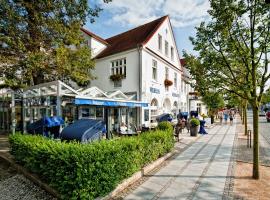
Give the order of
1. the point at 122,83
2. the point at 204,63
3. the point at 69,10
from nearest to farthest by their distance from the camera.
A: the point at 204,63
the point at 69,10
the point at 122,83

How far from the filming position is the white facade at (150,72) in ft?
64.7

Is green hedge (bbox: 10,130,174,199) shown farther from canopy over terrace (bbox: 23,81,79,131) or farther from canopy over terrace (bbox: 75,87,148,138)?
canopy over terrace (bbox: 75,87,148,138)

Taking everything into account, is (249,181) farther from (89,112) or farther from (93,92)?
(89,112)

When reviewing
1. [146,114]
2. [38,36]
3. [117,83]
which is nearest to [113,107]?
[117,83]

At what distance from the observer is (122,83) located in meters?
20.8

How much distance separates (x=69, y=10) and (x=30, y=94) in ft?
20.7

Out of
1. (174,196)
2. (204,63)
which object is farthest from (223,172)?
(204,63)

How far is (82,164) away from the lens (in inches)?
215

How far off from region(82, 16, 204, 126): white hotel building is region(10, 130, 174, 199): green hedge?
491 inches

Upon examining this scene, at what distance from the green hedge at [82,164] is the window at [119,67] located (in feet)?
45.0

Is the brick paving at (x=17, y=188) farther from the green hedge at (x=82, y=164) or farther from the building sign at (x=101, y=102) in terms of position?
the building sign at (x=101, y=102)

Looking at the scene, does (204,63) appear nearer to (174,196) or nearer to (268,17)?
(268,17)

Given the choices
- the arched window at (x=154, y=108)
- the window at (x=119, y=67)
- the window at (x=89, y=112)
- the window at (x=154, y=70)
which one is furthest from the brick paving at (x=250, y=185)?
the window at (x=154, y=70)

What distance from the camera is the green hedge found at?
5461mm
